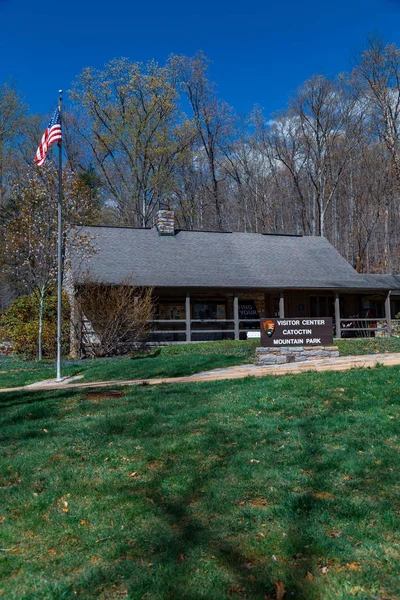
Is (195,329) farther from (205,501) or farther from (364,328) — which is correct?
(205,501)

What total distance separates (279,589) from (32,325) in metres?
15.9

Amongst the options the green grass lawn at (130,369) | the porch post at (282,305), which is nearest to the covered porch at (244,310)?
the porch post at (282,305)

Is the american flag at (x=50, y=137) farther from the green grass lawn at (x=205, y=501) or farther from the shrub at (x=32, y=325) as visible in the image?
the shrub at (x=32, y=325)

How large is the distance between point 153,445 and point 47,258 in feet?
47.8

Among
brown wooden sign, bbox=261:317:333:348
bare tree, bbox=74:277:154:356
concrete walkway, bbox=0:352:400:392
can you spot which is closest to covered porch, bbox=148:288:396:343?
bare tree, bbox=74:277:154:356

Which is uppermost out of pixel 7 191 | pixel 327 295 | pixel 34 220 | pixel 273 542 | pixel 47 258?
pixel 7 191

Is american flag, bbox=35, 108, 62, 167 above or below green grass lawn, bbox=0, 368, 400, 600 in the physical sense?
above

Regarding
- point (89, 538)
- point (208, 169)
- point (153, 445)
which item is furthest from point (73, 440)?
point (208, 169)

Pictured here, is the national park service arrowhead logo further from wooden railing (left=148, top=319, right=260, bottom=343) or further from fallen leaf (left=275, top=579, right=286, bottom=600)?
fallen leaf (left=275, top=579, right=286, bottom=600)

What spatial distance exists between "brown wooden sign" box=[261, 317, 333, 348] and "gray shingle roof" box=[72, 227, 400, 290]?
295 inches

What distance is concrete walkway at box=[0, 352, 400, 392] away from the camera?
9.13 meters

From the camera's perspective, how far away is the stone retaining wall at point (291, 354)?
11289mm

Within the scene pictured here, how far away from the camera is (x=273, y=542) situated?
316cm

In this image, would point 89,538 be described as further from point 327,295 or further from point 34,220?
point 327,295
